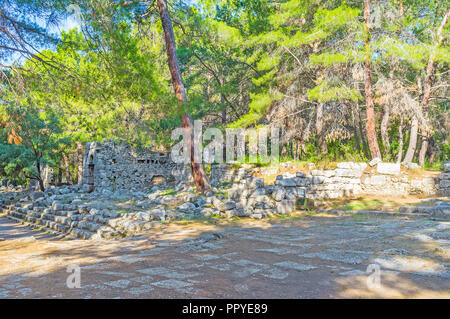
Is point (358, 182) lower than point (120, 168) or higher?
lower

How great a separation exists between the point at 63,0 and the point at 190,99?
209 inches

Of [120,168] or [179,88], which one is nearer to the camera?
[179,88]

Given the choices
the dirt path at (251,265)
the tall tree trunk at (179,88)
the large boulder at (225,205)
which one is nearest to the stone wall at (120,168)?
the tall tree trunk at (179,88)

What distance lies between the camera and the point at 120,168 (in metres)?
18.5

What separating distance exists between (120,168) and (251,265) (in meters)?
15.8

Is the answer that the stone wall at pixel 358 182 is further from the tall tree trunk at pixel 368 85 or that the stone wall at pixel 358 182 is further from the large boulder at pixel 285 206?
the tall tree trunk at pixel 368 85

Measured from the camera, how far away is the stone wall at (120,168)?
18.0 m

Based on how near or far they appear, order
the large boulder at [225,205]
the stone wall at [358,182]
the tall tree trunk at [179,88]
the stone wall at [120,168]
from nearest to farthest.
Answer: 1. the large boulder at [225,205]
2. the stone wall at [358,182]
3. the tall tree trunk at [179,88]
4. the stone wall at [120,168]

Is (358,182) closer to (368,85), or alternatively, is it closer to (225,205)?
(368,85)

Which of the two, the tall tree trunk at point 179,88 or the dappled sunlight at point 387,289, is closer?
the dappled sunlight at point 387,289

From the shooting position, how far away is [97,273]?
146 inches

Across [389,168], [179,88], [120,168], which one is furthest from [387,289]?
[120,168]

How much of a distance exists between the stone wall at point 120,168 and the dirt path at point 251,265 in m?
12.2

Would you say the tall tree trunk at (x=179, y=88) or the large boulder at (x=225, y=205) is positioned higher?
the tall tree trunk at (x=179, y=88)
